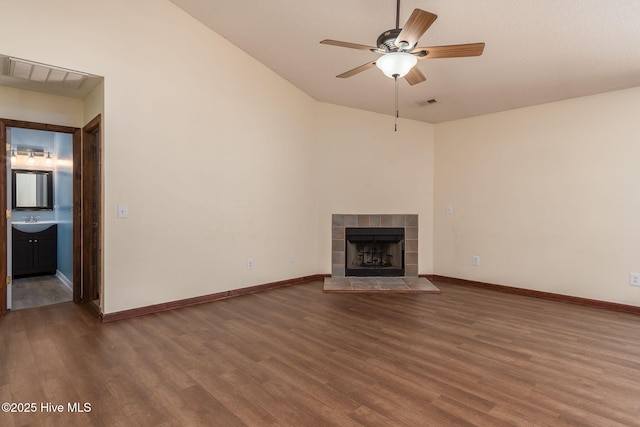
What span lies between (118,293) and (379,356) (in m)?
2.59

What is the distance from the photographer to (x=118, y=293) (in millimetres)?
3301

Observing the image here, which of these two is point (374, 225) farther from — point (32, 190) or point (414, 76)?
point (32, 190)

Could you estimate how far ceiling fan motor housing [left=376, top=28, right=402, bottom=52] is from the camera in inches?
89.2

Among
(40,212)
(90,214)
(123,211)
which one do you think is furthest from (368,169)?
(40,212)

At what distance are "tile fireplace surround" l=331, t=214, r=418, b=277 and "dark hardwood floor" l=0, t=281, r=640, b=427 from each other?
1.60 metres

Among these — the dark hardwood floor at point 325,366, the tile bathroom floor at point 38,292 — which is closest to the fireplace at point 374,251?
the dark hardwood floor at point 325,366

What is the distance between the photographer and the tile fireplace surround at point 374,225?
17.4 feet

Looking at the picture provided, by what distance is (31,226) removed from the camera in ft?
16.7

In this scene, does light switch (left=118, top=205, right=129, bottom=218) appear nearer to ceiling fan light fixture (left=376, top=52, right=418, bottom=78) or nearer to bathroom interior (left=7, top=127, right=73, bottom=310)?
bathroom interior (left=7, top=127, right=73, bottom=310)

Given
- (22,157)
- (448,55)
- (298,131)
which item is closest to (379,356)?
(448,55)

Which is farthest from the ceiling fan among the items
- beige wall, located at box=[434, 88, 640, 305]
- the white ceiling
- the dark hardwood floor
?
beige wall, located at box=[434, 88, 640, 305]

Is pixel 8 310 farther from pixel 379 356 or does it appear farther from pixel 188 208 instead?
pixel 379 356

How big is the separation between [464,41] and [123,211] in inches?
146

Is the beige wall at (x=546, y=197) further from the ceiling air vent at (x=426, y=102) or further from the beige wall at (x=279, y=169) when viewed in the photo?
the ceiling air vent at (x=426, y=102)
